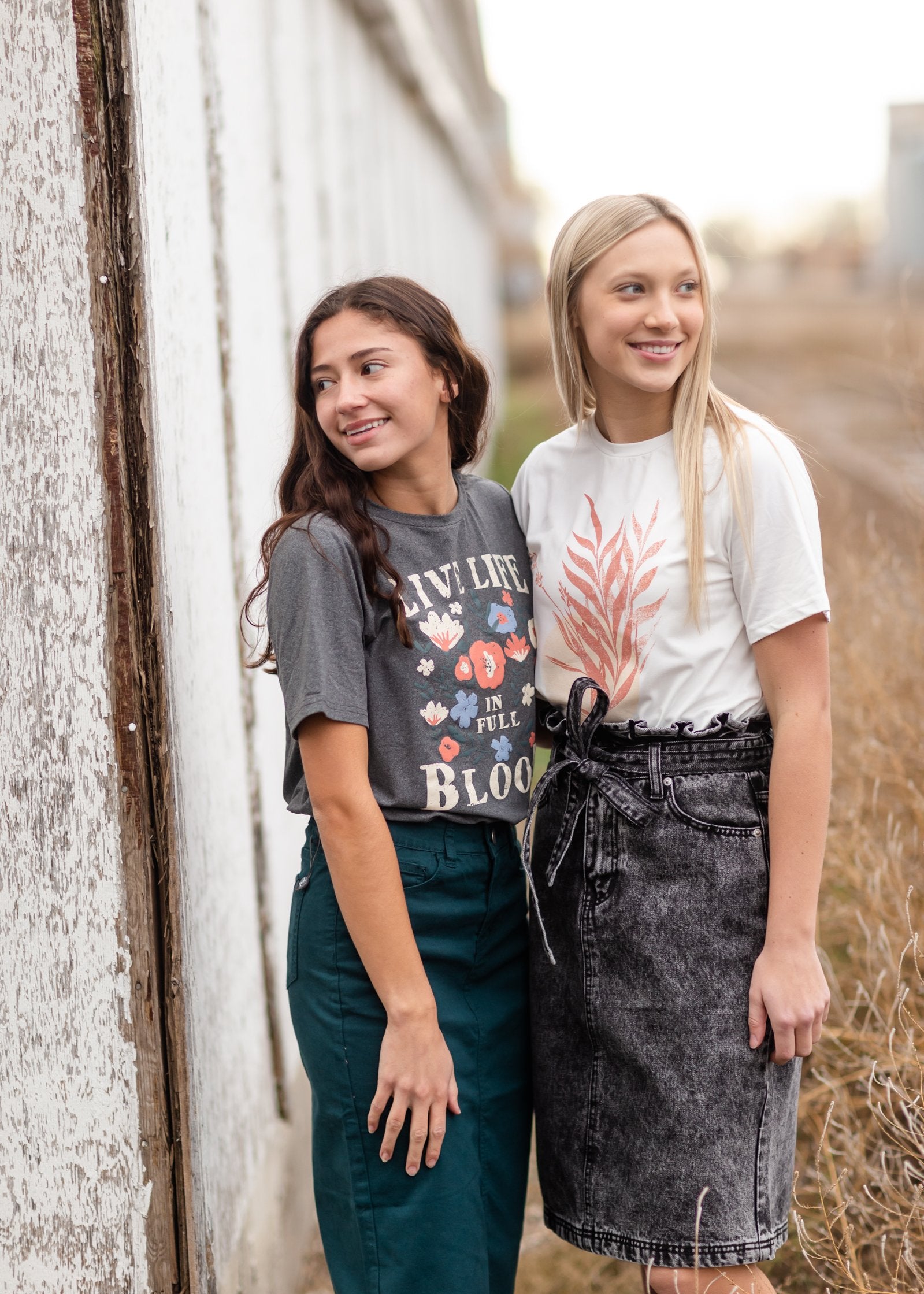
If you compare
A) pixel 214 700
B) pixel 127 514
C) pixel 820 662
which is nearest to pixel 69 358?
pixel 127 514

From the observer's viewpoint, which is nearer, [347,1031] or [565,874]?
[347,1031]

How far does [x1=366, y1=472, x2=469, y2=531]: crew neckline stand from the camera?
1.89m

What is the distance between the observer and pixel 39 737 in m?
1.71

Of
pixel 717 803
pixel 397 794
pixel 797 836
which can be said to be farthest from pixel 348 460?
pixel 797 836

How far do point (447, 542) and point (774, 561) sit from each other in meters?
0.50

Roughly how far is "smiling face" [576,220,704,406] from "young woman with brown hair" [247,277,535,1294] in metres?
0.25

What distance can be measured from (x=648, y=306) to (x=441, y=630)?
579 millimetres

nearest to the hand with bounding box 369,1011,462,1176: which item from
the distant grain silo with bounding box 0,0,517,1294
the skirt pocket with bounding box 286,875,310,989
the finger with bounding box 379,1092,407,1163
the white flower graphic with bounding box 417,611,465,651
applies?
the finger with bounding box 379,1092,407,1163

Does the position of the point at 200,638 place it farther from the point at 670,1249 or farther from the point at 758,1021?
the point at 670,1249

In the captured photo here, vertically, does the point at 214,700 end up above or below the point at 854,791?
above

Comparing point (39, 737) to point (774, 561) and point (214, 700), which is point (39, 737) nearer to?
point (214, 700)

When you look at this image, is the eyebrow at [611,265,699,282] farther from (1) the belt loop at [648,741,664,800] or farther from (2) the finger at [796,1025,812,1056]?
(2) the finger at [796,1025,812,1056]

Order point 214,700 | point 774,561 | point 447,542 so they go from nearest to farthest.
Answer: point 774,561 < point 447,542 < point 214,700

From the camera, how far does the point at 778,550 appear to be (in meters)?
1.78
